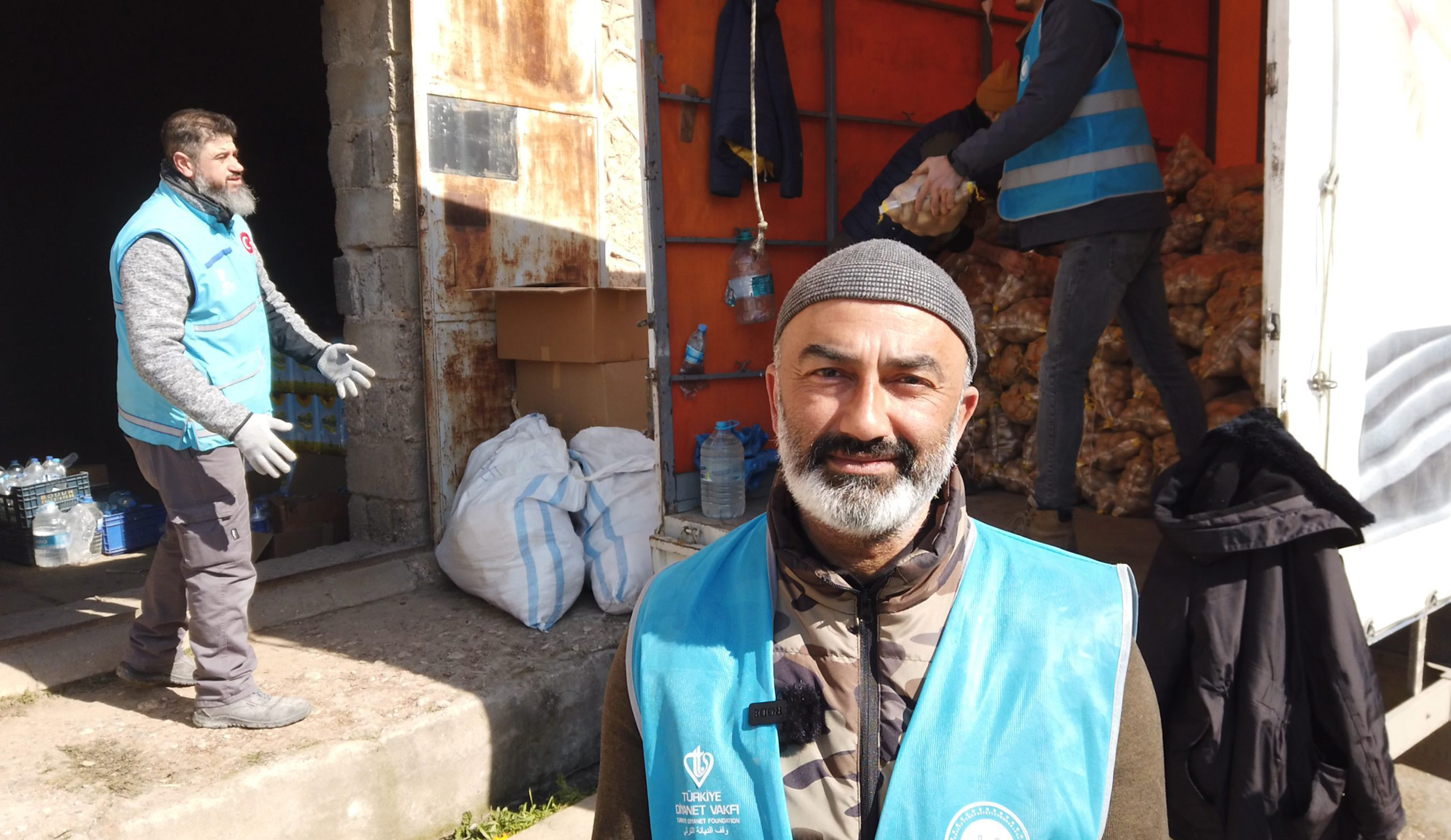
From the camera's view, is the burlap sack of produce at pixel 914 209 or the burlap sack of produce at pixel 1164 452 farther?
the burlap sack of produce at pixel 1164 452

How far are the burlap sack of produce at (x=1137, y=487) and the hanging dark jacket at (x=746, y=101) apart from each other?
82.7 inches

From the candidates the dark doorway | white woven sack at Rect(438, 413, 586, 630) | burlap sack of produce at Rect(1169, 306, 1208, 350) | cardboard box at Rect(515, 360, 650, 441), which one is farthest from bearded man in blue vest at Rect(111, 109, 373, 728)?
the dark doorway

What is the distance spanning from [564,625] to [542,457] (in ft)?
2.87

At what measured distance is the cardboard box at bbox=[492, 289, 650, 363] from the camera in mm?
5047

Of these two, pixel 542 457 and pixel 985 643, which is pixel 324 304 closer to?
pixel 542 457

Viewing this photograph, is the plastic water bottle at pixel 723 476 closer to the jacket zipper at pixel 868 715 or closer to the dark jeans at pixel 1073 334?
the dark jeans at pixel 1073 334

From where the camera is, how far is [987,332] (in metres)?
5.45

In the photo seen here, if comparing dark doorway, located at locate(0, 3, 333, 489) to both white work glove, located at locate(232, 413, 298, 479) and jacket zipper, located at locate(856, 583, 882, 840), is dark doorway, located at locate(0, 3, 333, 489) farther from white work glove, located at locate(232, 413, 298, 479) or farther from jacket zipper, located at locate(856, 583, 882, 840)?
jacket zipper, located at locate(856, 583, 882, 840)

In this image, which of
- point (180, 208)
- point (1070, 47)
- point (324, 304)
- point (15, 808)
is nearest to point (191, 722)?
point (15, 808)

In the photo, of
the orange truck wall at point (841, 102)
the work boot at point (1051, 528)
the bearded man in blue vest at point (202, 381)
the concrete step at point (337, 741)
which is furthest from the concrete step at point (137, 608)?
the work boot at point (1051, 528)

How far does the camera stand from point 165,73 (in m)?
8.32

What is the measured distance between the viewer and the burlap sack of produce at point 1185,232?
4902 millimetres

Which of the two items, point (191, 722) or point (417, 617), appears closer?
point (191, 722)

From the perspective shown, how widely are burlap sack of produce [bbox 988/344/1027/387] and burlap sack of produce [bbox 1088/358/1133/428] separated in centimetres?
40
